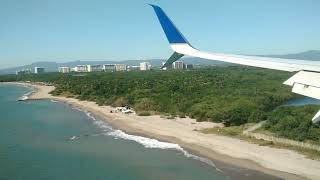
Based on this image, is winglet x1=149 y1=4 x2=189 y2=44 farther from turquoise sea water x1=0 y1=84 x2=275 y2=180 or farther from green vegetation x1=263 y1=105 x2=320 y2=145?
green vegetation x1=263 y1=105 x2=320 y2=145

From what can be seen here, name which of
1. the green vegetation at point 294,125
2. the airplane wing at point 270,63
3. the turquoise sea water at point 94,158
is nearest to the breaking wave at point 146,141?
the turquoise sea water at point 94,158

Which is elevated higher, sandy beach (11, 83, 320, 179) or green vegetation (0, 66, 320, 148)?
green vegetation (0, 66, 320, 148)

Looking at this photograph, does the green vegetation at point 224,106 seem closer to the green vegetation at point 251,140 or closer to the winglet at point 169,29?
the green vegetation at point 251,140

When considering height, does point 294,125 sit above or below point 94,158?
above

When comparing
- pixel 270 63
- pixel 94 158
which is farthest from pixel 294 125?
pixel 270 63

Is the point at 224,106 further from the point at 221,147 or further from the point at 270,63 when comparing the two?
the point at 270,63

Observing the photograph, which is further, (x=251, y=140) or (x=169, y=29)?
(x=251, y=140)

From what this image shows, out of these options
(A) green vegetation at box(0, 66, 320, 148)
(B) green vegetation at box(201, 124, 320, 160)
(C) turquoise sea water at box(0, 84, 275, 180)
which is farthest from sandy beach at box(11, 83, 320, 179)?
(A) green vegetation at box(0, 66, 320, 148)
